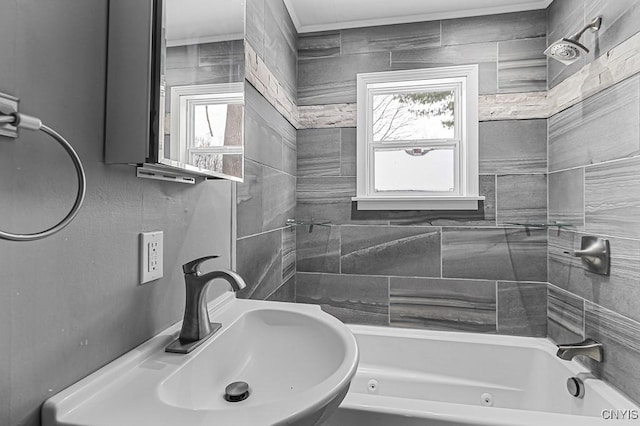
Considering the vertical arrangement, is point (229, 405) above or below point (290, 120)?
below

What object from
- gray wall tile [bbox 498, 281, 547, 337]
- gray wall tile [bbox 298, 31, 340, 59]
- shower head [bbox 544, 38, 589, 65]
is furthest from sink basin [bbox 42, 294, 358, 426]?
gray wall tile [bbox 298, 31, 340, 59]

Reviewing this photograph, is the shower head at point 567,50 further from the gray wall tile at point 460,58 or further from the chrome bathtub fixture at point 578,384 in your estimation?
the chrome bathtub fixture at point 578,384

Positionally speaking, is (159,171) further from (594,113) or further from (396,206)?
(594,113)

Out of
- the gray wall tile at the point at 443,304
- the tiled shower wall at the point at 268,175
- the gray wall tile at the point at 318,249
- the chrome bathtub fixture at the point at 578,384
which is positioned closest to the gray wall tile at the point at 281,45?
the tiled shower wall at the point at 268,175

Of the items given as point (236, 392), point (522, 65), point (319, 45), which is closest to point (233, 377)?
point (236, 392)

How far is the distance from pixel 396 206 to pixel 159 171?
1.71m

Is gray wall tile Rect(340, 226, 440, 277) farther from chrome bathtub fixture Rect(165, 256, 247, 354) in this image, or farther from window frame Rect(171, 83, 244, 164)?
chrome bathtub fixture Rect(165, 256, 247, 354)

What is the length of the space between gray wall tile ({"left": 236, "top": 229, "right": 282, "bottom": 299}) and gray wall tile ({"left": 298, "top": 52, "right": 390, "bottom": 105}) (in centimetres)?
101

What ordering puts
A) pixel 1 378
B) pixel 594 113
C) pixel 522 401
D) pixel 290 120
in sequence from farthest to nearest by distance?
pixel 290 120
pixel 522 401
pixel 594 113
pixel 1 378

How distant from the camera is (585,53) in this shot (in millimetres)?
1720

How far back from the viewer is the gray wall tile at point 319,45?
2.46 m

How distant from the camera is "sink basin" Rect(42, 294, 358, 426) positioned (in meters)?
0.62

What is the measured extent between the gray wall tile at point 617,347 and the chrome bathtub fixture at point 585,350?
21 millimetres

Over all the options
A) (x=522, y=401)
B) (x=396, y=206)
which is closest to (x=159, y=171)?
(x=396, y=206)
